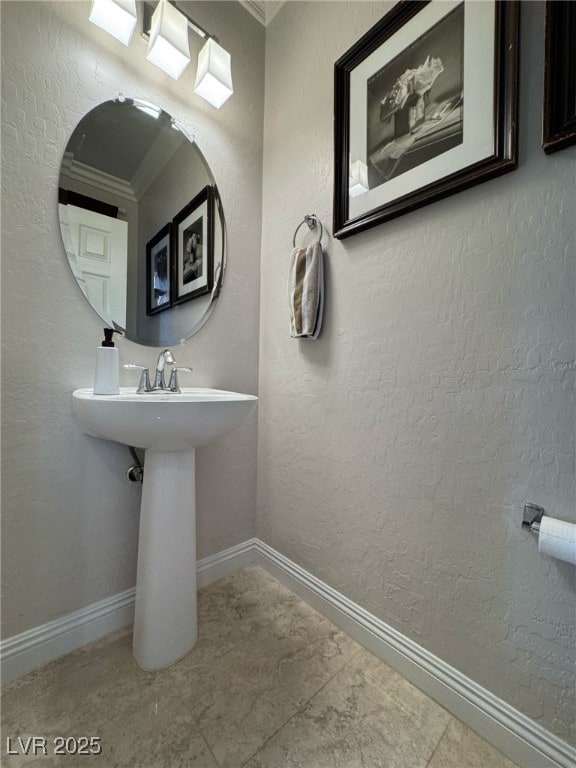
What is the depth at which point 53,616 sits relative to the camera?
100 centimetres

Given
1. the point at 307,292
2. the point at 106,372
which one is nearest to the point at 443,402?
the point at 307,292

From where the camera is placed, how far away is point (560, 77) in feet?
2.23

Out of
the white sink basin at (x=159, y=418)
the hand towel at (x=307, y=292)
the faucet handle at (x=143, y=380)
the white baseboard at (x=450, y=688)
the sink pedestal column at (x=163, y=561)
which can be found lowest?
the white baseboard at (x=450, y=688)

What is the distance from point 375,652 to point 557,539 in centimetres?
70

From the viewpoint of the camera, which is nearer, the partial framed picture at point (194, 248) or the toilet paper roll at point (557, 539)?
the toilet paper roll at point (557, 539)

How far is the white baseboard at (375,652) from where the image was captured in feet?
2.42

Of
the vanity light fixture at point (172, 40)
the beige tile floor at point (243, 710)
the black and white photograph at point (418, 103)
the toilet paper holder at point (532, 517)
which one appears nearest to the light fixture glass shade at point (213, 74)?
the vanity light fixture at point (172, 40)

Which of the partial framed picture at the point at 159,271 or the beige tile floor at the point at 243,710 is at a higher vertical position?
the partial framed picture at the point at 159,271

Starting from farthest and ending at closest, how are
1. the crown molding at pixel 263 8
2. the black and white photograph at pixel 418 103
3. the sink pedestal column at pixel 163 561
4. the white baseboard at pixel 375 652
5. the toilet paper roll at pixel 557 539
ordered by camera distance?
the crown molding at pixel 263 8
the sink pedestal column at pixel 163 561
the black and white photograph at pixel 418 103
the white baseboard at pixel 375 652
the toilet paper roll at pixel 557 539

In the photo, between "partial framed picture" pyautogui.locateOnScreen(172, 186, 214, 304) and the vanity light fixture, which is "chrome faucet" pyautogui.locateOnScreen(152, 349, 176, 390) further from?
the vanity light fixture

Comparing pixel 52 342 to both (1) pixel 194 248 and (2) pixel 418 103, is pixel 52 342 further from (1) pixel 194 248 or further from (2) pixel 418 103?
(2) pixel 418 103

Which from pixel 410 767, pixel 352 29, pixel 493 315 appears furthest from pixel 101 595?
pixel 352 29

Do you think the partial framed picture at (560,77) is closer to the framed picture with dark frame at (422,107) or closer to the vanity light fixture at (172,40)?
the framed picture with dark frame at (422,107)

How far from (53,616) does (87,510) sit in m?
0.31
